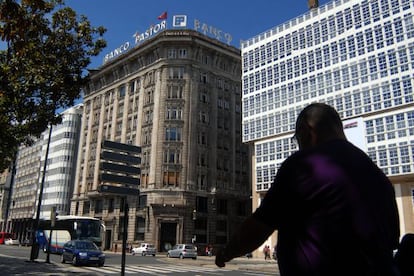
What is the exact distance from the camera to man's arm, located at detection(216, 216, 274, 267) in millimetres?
1893

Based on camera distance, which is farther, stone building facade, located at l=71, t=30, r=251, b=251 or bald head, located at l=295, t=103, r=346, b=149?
stone building facade, located at l=71, t=30, r=251, b=251

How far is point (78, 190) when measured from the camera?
64.4 m

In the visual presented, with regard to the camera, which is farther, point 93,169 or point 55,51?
point 93,169

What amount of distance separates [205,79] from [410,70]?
103 ft

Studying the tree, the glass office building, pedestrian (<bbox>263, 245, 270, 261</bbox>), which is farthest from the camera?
pedestrian (<bbox>263, 245, 270, 261</bbox>)

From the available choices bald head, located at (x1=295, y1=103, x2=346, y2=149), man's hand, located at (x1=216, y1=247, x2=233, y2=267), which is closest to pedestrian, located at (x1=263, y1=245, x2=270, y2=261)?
man's hand, located at (x1=216, y1=247, x2=233, y2=267)

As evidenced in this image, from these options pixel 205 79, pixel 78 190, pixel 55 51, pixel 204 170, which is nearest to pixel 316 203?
pixel 55 51

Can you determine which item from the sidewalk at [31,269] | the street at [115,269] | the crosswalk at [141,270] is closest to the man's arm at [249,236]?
the sidewalk at [31,269]

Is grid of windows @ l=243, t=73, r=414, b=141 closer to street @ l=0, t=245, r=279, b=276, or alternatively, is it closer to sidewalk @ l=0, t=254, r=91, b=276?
street @ l=0, t=245, r=279, b=276

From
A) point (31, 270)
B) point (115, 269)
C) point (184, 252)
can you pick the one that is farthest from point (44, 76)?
point (184, 252)

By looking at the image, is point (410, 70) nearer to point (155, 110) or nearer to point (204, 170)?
point (204, 170)

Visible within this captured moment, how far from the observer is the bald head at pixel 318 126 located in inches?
82.4

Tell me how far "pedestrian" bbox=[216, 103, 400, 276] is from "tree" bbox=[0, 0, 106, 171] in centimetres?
1205

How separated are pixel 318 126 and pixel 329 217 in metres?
0.59
